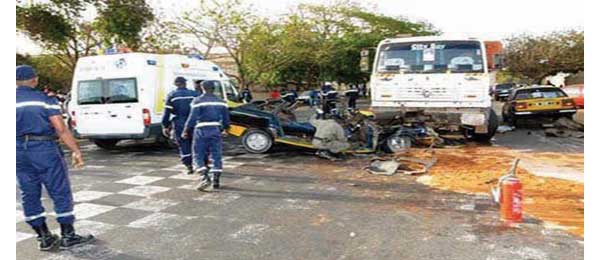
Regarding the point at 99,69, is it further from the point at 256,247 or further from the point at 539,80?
the point at 539,80

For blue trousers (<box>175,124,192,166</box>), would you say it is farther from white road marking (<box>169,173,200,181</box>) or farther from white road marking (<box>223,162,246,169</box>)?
white road marking (<box>223,162,246,169</box>)

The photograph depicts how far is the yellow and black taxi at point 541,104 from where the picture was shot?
1398 centimetres

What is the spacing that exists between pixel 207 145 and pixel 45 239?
2.80 metres

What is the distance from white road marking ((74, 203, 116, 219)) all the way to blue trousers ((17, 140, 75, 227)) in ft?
3.35

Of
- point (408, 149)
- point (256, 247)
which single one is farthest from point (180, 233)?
point (408, 149)

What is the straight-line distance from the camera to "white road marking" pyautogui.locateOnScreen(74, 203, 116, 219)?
554cm

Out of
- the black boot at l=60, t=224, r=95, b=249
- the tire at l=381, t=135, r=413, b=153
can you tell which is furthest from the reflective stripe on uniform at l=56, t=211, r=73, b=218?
the tire at l=381, t=135, r=413, b=153

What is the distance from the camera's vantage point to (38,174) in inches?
173

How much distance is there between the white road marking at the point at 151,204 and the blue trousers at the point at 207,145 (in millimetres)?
868

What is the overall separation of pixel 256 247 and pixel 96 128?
7199mm

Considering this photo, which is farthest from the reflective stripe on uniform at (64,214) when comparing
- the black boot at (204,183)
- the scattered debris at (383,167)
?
the scattered debris at (383,167)

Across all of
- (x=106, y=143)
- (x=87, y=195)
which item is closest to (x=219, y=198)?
(x=87, y=195)

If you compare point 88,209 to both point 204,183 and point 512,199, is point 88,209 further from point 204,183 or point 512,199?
point 512,199

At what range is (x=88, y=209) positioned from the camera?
19.0 feet
